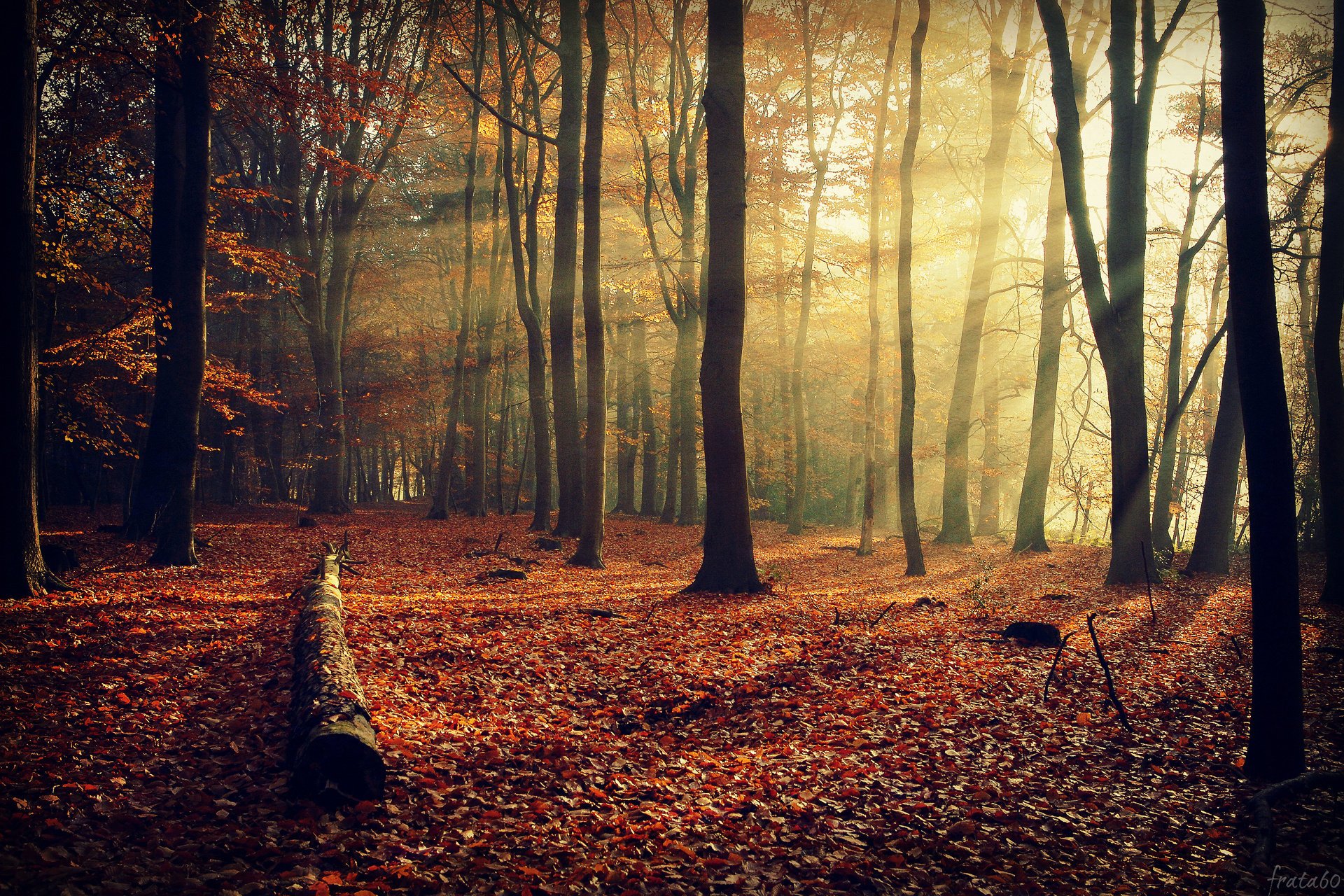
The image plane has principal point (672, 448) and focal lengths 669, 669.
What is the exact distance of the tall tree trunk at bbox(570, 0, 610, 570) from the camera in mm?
11938

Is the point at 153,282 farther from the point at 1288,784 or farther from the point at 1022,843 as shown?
the point at 1288,784

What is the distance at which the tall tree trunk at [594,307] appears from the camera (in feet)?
39.2

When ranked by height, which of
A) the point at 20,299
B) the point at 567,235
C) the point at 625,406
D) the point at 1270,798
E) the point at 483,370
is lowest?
the point at 1270,798

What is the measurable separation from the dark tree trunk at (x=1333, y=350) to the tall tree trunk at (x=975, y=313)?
8375 mm

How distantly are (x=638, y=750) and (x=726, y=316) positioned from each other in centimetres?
614

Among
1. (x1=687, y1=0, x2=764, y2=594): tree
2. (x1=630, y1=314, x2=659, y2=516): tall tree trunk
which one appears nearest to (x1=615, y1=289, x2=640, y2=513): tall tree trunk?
(x1=630, y1=314, x2=659, y2=516): tall tree trunk

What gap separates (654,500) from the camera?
2719cm

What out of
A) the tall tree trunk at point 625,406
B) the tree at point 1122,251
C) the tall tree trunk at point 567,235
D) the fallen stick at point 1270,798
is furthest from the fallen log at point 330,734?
the tall tree trunk at point 625,406

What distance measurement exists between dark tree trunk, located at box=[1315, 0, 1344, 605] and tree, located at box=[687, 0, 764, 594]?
733cm

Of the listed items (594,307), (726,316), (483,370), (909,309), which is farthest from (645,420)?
(726,316)

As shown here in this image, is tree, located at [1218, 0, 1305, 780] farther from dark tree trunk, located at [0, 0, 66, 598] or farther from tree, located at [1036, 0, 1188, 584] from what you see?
dark tree trunk, located at [0, 0, 66, 598]

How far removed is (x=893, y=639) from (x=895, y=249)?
1537cm

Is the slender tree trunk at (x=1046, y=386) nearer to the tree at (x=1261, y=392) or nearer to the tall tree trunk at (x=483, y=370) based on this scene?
the tree at (x=1261, y=392)

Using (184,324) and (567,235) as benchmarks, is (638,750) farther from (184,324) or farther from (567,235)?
(567,235)
